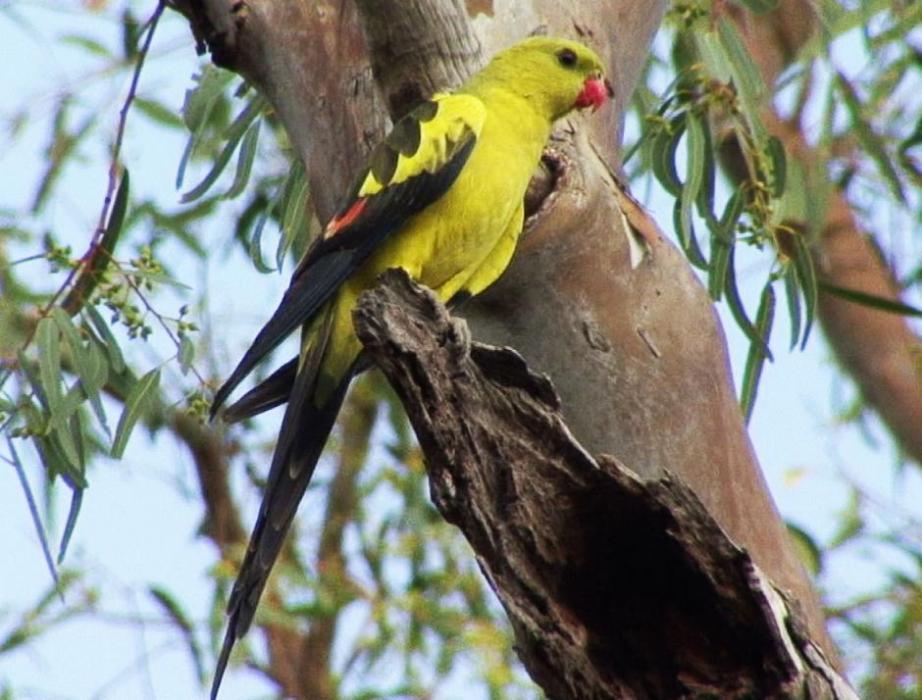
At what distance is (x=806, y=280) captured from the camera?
3.27 meters

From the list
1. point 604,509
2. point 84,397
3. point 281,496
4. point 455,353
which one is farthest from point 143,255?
point 604,509

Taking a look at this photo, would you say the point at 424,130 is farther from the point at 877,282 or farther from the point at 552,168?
the point at 877,282

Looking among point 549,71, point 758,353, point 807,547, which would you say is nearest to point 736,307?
point 758,353

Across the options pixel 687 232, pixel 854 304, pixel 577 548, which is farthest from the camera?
pixel 854 304

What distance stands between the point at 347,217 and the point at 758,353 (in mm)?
943

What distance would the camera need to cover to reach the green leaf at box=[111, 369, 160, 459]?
2.97m

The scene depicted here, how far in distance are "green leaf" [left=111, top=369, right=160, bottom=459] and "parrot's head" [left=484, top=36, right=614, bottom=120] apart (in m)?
0.87

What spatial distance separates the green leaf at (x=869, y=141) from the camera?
143 inches

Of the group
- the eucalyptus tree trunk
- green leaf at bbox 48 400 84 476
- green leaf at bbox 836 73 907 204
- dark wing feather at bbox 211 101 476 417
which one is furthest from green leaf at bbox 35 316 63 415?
green leaf at bbox 836 73 907 204

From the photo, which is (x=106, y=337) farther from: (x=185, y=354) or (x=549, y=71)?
(x=549, y=71)

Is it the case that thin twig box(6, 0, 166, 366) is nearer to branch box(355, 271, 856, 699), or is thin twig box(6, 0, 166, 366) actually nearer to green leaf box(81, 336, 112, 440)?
green leaf box(81, 336, 112, 440)

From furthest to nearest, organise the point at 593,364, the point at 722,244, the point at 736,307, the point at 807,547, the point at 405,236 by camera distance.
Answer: the point at 807,547 → the point at 736,307 → the point at 722,244 → the point at 405,236 → the point at 593,364

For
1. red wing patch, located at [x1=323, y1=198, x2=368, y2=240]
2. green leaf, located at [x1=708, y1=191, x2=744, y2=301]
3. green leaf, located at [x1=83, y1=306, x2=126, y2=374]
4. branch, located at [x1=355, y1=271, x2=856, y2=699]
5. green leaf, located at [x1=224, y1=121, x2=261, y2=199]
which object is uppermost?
green leaf, located at [x1=224, y1=121, x2=261, y2=199]

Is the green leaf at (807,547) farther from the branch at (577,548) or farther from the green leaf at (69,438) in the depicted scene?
the branch at (577,548)
